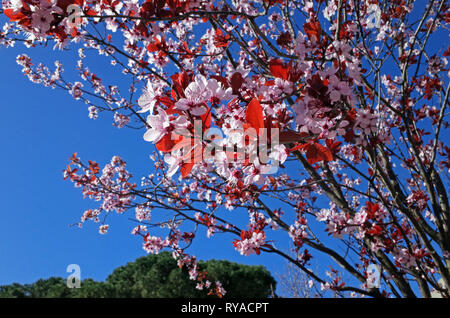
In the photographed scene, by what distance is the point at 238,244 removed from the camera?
232 cm

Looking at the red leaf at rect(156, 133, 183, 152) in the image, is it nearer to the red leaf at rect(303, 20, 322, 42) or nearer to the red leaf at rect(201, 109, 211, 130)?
the red leaf at rect(201, 109, 211, 130)

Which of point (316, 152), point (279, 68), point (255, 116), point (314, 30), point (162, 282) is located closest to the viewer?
point (255, 116)

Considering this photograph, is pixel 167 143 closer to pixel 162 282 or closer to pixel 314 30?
pixel 314 30

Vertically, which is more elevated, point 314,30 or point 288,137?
point 314,30

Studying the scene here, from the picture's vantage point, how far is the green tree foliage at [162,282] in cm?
1327

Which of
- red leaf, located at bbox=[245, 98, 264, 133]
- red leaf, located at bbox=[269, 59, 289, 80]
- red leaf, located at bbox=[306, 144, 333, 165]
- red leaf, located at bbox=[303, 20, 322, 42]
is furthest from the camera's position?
red leaf, located at bbox=[303, 20, 322, 42]

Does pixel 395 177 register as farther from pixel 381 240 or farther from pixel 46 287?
pixel 46 287

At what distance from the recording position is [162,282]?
46.9ft

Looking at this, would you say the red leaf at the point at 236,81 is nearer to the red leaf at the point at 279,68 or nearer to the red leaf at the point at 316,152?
the red leaf at the point at 279,68

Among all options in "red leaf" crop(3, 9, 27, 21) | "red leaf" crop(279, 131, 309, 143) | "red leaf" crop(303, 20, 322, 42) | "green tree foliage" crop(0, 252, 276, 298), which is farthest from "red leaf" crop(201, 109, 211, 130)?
"green tree foliage" crop(0, 252, 276, 298)

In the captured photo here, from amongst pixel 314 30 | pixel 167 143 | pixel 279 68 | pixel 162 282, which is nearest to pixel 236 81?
pixel 279 68

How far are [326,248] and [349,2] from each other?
2153mm

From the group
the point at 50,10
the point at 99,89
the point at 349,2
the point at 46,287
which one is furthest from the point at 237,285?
the point at 50,10

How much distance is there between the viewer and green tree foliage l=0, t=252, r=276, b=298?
13.3 m
